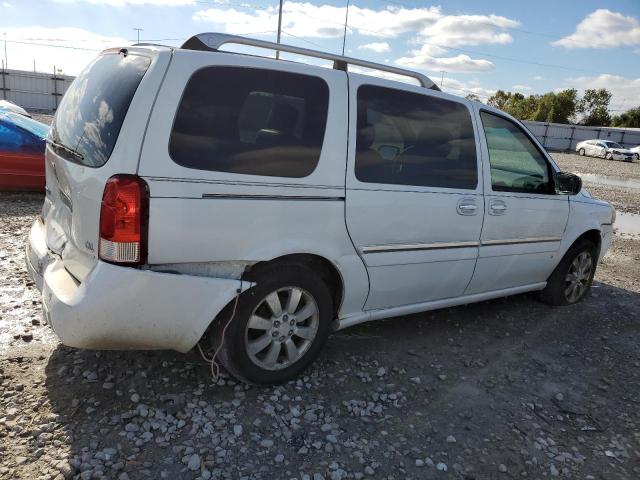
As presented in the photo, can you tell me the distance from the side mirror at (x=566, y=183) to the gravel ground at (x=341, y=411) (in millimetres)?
1375

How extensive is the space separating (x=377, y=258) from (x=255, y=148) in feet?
3.72

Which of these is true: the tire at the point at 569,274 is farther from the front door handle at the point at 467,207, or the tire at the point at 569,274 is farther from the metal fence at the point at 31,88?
the metal fence at the point at 31,88

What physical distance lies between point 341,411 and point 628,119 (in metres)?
81.7

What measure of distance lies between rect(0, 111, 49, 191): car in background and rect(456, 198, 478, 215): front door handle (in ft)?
21.1

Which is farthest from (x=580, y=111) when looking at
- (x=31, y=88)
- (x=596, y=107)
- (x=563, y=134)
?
(x=31, y=88)

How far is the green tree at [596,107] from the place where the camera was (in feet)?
234

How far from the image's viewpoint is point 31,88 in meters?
34.1

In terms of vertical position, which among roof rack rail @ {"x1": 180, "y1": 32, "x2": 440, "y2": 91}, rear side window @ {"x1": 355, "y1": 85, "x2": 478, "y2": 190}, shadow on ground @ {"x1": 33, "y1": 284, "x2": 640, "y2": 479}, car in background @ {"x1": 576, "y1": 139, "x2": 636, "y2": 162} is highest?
car in background @ {"x1": 576, "y1": 139, "x2": 636, "y2": 162}

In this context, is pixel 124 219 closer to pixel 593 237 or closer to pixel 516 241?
pixel 516 241

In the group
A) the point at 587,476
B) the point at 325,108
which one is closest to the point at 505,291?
the point at 587,476

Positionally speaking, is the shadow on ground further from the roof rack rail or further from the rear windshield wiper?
the roof rack rail

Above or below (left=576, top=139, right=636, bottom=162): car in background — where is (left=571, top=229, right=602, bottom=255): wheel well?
below

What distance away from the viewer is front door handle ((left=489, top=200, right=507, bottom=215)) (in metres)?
4.08

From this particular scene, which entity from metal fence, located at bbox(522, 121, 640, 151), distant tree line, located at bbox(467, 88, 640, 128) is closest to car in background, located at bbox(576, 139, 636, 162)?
metal fence, located at bbox(522, 121, 640, 151)
